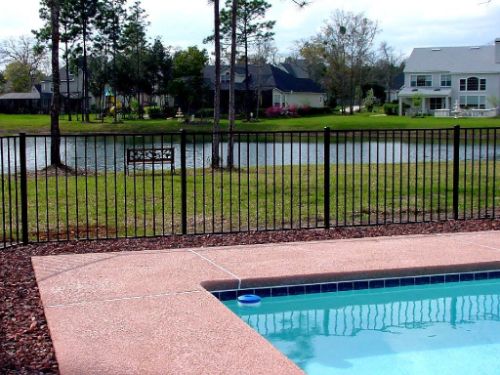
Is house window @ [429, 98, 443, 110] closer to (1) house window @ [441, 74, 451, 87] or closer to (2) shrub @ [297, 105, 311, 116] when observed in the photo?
(1) house window @ [441, 74, 451, 87]

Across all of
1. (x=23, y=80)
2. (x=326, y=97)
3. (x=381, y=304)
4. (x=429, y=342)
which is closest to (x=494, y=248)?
(x=381, y=304)

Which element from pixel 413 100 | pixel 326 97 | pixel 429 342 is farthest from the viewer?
pixel 326 97

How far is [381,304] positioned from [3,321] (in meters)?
3.60

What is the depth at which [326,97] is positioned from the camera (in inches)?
3492

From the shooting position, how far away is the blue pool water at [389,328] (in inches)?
239

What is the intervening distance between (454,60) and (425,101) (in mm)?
5491

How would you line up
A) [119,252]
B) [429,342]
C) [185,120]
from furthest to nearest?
[185,120] < [119,252] < [429,342]

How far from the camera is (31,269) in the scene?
8.06m

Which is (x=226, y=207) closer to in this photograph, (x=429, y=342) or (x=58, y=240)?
(x=58, y=240)

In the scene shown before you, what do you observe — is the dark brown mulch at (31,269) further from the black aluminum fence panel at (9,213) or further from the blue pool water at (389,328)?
the blue pool water at (389,328)

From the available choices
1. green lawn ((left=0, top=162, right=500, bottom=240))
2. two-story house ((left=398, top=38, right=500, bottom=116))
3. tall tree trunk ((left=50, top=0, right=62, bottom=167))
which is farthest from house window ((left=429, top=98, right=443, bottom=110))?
green lawn ((left=0, top=162, right=500, bottom=240))

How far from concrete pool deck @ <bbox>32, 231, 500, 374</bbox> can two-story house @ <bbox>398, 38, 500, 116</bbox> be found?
67.0m

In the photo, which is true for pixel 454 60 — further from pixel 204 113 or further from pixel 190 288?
pixel 190 288

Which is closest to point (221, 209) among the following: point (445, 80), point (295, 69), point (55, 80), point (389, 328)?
point (389, 328)
